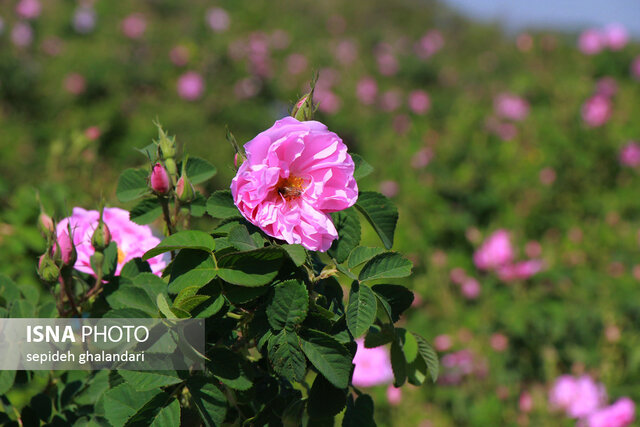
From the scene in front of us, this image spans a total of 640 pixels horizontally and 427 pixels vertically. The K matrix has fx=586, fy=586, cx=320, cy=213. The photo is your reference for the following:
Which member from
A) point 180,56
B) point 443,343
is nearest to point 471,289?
point 443,343

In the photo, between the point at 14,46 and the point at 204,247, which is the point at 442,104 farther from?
the point at 204,247

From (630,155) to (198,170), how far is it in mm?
3507

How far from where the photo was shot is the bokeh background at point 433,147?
217 centimetres

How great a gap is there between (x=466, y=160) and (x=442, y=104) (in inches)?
91.7

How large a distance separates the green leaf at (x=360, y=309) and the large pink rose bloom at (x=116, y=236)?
0.89ft

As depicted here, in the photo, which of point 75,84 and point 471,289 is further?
point 75,84

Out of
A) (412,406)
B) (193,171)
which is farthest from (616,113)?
(193,171)

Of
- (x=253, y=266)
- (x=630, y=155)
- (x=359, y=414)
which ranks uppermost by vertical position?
(x=253, y=266)

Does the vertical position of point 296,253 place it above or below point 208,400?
above

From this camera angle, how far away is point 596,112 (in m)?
3.96

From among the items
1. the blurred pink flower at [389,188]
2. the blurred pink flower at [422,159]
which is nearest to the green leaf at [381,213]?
the blurred pink flower at [389,188]

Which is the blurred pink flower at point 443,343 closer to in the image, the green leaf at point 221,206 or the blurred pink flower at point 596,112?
the green leaf at point 221,206

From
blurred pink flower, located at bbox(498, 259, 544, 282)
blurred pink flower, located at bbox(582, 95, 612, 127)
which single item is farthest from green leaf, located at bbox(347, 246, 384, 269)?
blurred pink flower, located at bbox(582, 95, 612, 127)

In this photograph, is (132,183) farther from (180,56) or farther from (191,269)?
(180,56)
